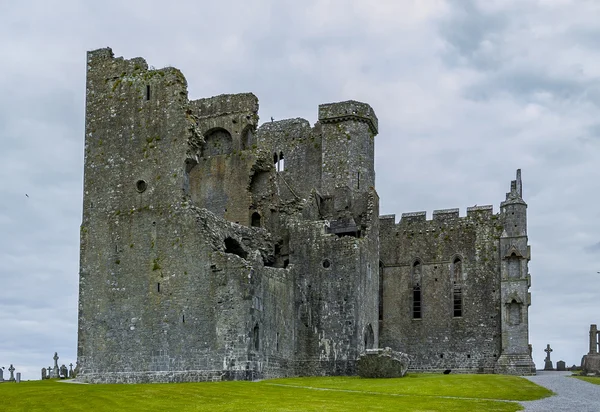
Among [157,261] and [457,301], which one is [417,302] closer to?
[457,301]

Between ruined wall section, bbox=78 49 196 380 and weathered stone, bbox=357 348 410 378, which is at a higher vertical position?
ruined wall section, bbox=78 49 196 380

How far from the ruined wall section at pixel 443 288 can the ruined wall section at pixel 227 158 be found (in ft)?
39.1

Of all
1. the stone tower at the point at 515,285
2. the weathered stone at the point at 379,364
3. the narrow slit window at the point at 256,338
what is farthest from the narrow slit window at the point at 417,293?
the narrow slit window at the point at 256,338

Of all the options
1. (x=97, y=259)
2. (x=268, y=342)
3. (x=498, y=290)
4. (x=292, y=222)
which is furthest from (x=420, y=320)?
(x=97, y=259)

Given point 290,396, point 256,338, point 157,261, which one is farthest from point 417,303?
point 290,396

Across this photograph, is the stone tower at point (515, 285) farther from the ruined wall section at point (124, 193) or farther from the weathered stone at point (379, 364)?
the ruined wall section at point (124, 193)

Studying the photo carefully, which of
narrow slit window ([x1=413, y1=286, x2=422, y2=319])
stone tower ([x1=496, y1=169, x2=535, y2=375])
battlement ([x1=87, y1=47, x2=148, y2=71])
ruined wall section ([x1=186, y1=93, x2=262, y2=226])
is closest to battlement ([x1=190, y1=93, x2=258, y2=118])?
ruined wall section ([x1=186, y1=93, x2=262, y2=226])

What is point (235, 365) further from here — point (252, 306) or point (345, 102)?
point (345, 102)

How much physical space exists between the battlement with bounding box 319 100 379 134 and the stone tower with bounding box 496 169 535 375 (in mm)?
9742

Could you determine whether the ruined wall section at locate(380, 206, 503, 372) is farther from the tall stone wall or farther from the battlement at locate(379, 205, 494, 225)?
the tall stone wall

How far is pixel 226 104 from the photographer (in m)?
53.0

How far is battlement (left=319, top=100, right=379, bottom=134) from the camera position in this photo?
54.1 metres

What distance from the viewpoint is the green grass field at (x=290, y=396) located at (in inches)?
1024

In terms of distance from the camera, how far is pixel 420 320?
55594 mm
